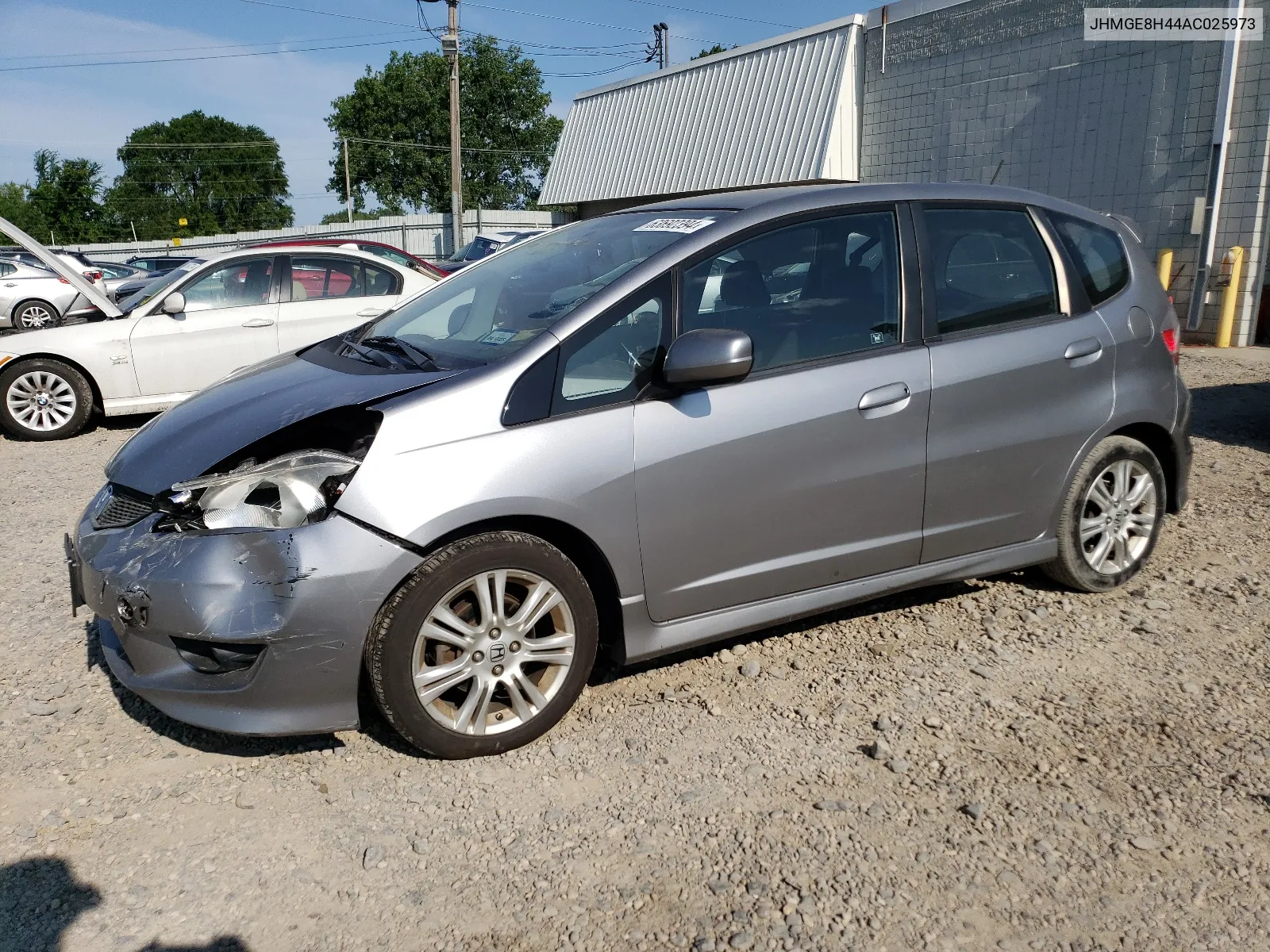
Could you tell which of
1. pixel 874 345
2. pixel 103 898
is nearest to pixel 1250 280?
pixel 874 345

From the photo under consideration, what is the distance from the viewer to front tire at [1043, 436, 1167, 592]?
4422mm

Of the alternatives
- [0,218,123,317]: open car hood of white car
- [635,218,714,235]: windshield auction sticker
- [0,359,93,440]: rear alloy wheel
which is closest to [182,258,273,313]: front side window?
[0,218,123,317]: open car hood of white car

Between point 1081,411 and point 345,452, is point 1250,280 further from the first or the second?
point 345,452

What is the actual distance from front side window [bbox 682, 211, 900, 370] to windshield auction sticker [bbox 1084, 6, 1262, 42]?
11197mm

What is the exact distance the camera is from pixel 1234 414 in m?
8.38

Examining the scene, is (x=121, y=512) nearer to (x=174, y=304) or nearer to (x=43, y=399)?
(x=174, y=304)

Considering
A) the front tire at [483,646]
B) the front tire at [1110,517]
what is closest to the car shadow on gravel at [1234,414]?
the front tire at [1110,517]

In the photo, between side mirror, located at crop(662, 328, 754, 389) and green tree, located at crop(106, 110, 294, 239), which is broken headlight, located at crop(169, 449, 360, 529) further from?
green tree, located at crop(106, 110, 294, 239)

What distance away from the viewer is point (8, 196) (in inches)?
2977

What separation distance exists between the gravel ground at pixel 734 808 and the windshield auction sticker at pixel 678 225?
1.66 metres

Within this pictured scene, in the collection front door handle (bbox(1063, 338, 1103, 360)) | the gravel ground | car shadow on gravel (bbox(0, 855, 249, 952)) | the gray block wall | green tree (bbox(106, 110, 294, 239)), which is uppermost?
green tree (bbox(106, 110, 294, 239))

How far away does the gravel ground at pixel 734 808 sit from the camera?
2555mm

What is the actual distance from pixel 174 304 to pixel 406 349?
5769 millimetres

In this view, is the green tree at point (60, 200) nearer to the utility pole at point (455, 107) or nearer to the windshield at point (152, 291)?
the utility pole at point (455, 107)
